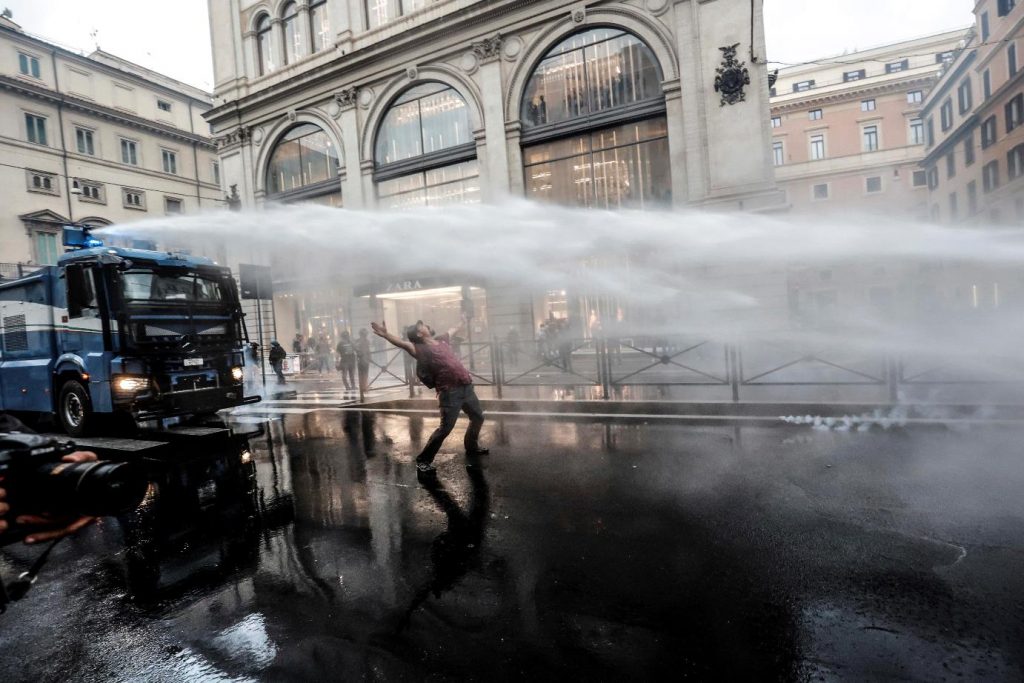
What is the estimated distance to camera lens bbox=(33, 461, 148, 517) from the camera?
187 centimetres

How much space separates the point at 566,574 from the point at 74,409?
9.04 metres

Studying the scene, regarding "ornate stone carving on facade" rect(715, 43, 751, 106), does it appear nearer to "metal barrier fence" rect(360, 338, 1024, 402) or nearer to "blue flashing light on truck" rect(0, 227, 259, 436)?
"metal barrier fence" rect(360, 338, 1024, 402)

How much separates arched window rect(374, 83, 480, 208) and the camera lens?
1824cm

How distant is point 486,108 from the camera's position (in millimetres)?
18156

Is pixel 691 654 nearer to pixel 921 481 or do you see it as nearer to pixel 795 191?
pixel 921 481

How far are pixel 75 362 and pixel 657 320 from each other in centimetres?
1433

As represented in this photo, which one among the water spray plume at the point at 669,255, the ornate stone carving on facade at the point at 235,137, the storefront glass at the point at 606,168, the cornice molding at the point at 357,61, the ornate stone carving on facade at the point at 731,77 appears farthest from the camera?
the ornate stone carving on facade at the point at 235,137

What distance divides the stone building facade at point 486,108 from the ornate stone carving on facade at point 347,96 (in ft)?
0.26

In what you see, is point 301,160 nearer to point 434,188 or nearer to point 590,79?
point 434,188

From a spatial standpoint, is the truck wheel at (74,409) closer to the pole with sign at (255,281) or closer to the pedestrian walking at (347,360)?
the pole with sign at (255,281)

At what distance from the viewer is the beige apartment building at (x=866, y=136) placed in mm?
42812

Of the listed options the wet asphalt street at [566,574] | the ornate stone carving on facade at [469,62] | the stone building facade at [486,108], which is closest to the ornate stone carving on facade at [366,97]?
the stone building facade at [486,108]

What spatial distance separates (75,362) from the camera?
7.99 meters

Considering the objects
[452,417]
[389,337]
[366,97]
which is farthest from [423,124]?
[452,417]
